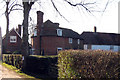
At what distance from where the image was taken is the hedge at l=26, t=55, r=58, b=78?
11.6 m

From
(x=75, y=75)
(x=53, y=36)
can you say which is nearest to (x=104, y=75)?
(x=75, y=75)

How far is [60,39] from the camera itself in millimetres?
30109

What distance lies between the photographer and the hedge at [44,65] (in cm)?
1157

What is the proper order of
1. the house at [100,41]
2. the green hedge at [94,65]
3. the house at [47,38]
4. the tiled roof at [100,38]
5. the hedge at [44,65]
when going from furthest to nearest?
the tiled roof at [100,38] → the house at [100,41] → the house at [47,38] → the hedge at [44,65] → the green hedge at [94,65]

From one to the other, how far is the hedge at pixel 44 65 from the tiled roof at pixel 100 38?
106 ft

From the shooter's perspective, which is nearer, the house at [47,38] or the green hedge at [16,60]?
the green hedge at [16,60]

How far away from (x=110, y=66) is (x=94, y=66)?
0.60 meters

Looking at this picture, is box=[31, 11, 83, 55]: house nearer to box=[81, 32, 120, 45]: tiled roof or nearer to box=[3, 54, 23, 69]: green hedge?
box=[3, 54, 23, 69]: green hedge

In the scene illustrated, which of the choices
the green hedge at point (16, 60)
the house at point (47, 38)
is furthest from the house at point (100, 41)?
the green hedge at point (16, 60)

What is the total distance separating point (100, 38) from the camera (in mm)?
46438

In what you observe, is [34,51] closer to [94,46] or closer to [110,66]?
[94,46]

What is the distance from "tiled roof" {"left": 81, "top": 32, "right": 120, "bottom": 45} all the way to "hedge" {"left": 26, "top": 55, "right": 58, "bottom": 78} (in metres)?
32.4

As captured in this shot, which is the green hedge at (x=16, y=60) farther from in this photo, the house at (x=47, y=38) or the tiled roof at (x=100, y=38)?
the tiled roof at (x=100, y=38)

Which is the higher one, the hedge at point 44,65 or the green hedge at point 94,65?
the green hedge at point 94,65
